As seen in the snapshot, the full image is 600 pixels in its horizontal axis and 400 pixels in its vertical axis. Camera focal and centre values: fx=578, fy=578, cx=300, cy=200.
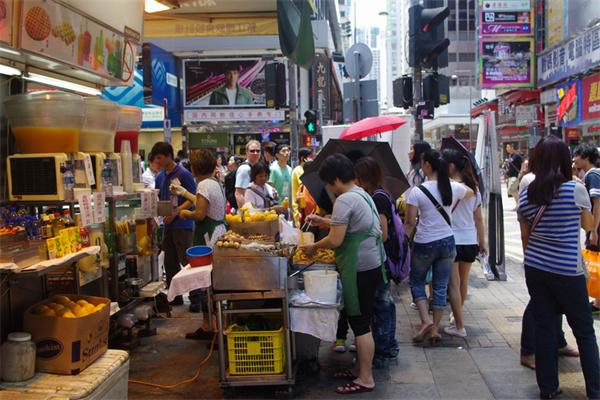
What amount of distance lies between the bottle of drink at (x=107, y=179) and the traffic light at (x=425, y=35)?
6779 millimetres

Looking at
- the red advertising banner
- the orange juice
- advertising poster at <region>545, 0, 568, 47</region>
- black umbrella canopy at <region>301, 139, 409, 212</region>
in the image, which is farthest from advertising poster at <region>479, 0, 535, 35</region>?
the orange juice

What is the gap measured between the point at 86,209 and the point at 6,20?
4.43ft

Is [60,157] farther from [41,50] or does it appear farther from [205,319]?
[205,319]

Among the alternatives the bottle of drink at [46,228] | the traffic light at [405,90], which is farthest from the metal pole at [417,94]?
the bottle of drink at [46,228]

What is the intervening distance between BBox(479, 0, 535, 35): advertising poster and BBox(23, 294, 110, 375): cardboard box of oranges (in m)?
25.6

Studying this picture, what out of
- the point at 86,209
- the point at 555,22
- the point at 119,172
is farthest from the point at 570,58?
the point at 86,209

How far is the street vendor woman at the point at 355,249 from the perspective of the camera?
4.40 metres

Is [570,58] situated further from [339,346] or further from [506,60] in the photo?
[339,346]

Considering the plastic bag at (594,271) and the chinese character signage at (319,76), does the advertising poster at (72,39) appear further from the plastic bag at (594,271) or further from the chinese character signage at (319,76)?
the chinese character signage at (319,76)

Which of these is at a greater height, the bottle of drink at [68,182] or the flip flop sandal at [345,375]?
the bottle of drink at [68,182]

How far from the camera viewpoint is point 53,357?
12.1 feet

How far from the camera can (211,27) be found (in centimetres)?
1608

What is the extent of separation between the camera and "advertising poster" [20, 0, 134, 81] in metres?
3.78

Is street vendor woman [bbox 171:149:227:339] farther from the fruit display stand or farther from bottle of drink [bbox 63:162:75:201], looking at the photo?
bottle of drink [bbox 63:162:75:201]
